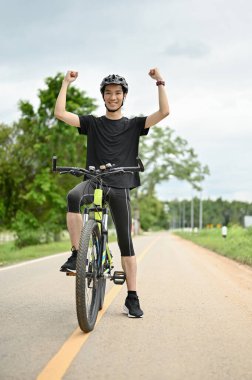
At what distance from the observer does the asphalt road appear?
3.32 m

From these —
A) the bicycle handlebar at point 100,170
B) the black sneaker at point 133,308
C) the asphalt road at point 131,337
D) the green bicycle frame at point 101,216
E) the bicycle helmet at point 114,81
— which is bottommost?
the asphalt road at point 131,337

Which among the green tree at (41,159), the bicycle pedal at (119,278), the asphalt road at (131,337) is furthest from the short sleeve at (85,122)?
the green tree at (41,159)

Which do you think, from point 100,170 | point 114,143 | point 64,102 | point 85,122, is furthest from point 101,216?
point 64,102

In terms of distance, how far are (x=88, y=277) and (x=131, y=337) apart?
2.11 ft

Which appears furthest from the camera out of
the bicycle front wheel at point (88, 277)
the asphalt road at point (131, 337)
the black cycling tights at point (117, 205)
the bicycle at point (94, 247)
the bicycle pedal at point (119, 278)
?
the bicycle pedal at point (119, 278)

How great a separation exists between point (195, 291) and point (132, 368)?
4.06 m

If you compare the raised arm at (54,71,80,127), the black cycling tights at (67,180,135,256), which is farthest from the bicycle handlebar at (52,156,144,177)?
the raised arm at (54,71,80,127)

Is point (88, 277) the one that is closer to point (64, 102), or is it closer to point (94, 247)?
point (94, 247)

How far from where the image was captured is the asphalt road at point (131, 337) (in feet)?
10.9

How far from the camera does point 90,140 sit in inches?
202

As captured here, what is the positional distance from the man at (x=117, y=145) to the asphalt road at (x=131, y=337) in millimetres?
593

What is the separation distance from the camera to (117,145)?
5.11 m

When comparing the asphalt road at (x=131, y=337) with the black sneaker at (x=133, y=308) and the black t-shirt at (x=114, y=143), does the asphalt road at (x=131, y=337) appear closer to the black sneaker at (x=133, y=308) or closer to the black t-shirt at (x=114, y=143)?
the black sneaker at (x=133, y=308)

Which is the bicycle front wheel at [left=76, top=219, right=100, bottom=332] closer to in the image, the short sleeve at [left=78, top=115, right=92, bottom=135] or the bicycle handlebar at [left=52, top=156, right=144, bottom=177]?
the bicycle handlebar at [left=52, top=156, right=144, bottom=177]
